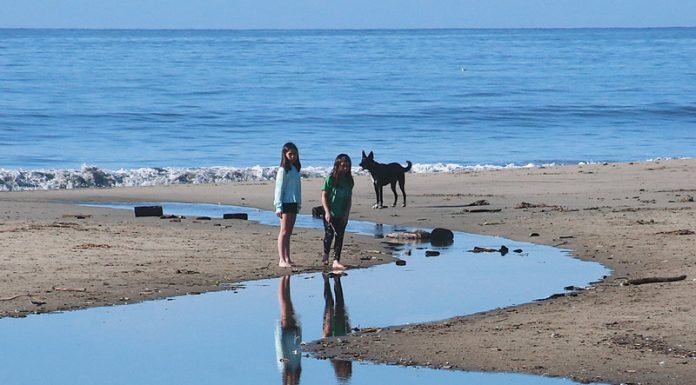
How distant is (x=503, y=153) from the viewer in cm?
3706

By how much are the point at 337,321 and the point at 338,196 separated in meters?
3.70

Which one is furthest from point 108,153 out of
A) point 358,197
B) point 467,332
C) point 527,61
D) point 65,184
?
point 527,61

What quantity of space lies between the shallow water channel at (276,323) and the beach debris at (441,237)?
2.43 ft

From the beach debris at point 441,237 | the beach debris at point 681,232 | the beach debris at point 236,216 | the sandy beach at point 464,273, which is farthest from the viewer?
the beach debris at point 236,216

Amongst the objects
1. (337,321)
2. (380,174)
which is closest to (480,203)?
(380,174)

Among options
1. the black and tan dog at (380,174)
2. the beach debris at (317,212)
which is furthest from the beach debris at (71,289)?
the black and tan dog at (380,174)

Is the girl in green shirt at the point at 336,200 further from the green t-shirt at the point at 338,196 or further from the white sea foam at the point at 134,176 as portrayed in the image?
the white sea foam at the point at 134,176

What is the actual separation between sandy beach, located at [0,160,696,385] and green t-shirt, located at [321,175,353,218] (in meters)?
0.66

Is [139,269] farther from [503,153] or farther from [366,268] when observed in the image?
[503,153]

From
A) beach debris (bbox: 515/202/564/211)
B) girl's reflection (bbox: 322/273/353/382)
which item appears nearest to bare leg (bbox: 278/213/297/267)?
girl's reflection (bbox: 322/273/353/382)

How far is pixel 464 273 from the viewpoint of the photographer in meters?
14.5

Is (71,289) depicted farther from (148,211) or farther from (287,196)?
(148,211)

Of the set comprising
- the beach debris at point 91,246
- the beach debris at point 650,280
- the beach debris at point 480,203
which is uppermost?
the beach debris at point 480,203

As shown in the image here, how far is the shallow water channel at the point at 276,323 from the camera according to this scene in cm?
954
